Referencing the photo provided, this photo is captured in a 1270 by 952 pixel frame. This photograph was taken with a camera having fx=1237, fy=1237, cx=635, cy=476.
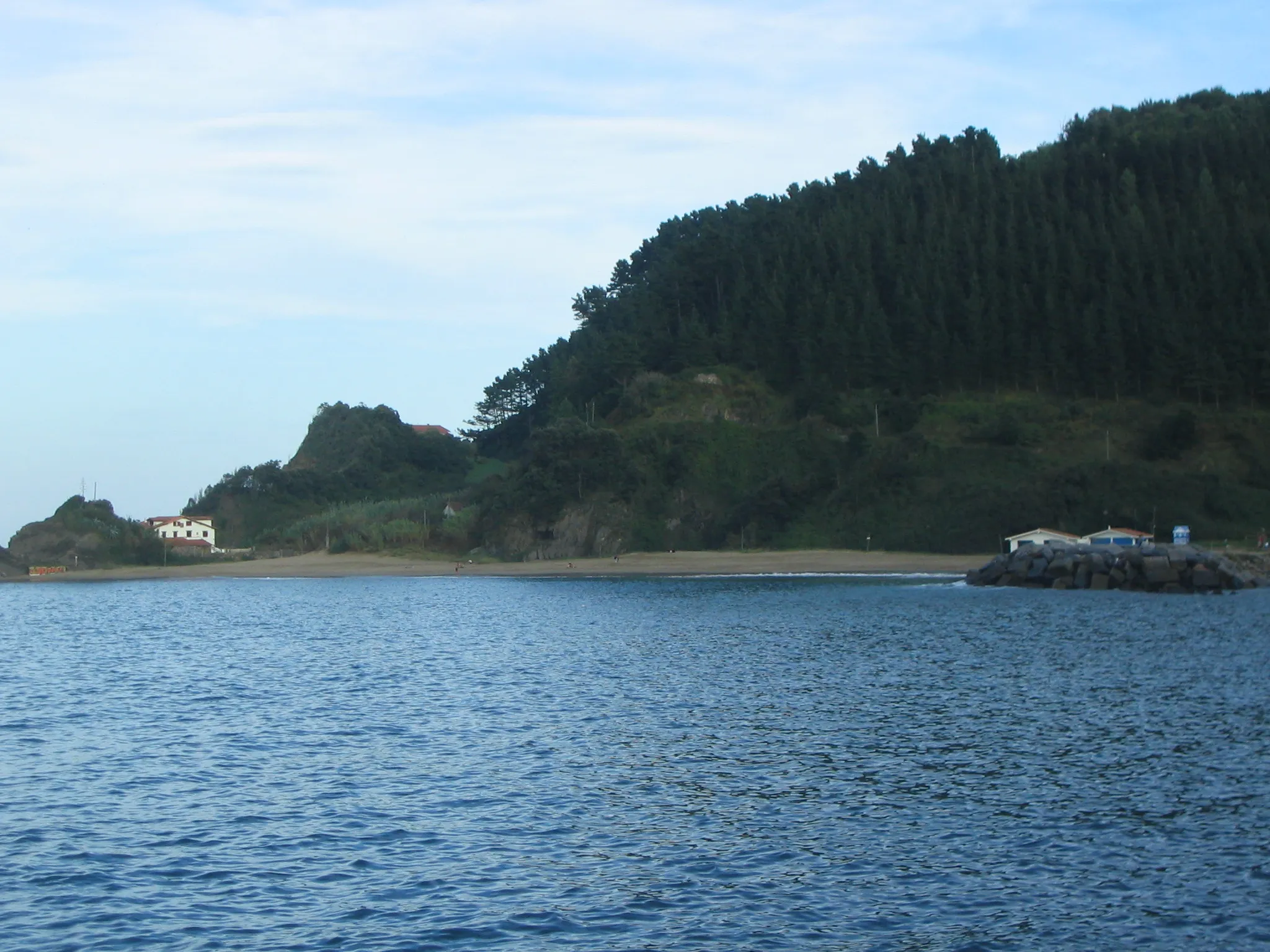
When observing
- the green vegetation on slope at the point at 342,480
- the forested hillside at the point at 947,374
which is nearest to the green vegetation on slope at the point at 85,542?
the green vegetation on slope at the point at 342,480

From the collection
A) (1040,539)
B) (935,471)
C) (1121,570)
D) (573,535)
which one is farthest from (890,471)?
(573,535)

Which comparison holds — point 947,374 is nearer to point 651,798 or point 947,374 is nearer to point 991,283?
point 991,283

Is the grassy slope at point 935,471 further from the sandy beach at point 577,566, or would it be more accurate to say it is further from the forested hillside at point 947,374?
the sandy beach at point 577,566

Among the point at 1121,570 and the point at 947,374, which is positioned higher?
the point at 947,374

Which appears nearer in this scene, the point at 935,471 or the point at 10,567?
the point at 935,471

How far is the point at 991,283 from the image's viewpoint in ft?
389

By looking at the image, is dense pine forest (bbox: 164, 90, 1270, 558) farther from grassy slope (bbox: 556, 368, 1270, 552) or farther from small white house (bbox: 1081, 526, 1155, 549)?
small white house (bbox: 1081, 526, 1155, 549)

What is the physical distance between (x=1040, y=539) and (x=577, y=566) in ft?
122

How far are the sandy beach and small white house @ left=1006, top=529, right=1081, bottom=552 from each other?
14.2 ft

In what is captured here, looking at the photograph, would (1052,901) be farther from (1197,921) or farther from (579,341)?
(579,341)

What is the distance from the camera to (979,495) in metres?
94.4

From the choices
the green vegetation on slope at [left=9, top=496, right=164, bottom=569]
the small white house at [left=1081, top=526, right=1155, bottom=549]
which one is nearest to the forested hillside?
the small white house at [left=1081, top=526, right=1155, bottom=549]

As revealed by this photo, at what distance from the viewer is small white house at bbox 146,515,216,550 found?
145 meters

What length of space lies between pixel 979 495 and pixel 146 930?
85.8 m
